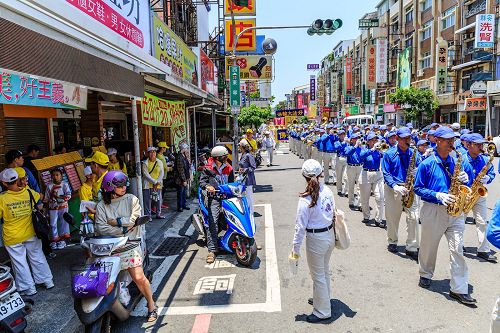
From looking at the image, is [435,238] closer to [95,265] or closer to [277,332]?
[277,332]

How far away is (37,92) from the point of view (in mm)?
5949

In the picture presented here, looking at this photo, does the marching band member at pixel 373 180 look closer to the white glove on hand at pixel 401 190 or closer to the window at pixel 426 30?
the white glove on hand at pixel 401 190

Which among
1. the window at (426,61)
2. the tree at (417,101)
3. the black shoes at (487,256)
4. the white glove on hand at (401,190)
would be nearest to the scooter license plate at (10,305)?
the white glove on hand at (401,190)

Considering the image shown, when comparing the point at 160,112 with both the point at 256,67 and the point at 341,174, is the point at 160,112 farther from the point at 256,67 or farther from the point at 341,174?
the point at 256,67

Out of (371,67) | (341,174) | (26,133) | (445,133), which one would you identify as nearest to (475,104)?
(371,67)

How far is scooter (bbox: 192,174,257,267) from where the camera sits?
5934mm

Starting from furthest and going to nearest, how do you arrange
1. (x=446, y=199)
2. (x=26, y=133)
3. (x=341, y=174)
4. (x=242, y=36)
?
(x=242, y=36)
(x=341, y=174)
(x=26, y=133)
(x=446, y=199)

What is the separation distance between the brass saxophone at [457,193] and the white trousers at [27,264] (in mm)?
5330

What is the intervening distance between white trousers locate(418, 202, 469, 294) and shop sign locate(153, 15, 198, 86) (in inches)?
240

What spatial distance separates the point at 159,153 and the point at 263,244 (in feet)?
13.1

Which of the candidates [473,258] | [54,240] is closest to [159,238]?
[54,240]

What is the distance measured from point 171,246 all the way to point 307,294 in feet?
10.5

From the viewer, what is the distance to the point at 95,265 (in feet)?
12.1

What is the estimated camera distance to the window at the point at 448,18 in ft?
113
